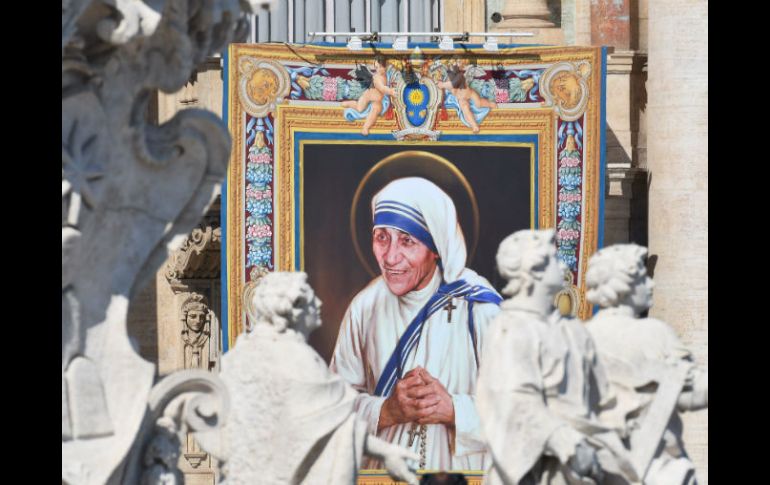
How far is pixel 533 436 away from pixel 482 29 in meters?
15.5

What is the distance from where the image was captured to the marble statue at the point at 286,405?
11.8 meters

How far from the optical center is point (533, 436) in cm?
1129

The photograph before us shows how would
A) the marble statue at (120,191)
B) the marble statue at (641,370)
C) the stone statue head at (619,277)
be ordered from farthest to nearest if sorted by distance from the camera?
the stone statue head at (619,277)
the marble statue at (641,370)
the marble statue at (120,191)

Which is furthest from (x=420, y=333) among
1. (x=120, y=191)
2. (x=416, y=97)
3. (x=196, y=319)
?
(x=120, y=191)

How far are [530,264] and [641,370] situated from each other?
3.81ft

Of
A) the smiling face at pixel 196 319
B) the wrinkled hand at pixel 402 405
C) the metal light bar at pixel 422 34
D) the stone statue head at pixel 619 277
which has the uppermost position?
the metal light bar at pixel 422 34

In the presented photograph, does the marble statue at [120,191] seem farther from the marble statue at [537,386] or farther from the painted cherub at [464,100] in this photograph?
the painted cherub at [464,100]

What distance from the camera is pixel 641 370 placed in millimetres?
12430

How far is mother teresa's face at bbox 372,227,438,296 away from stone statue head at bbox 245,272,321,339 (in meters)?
12.1

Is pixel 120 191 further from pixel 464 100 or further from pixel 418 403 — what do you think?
pixel 464 100

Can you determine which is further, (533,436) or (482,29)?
(482,29)

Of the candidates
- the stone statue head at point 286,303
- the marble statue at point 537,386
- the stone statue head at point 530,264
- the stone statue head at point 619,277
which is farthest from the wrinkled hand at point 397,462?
the stone statue head at point 619,277

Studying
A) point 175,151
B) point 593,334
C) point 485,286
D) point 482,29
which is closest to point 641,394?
point 593,334

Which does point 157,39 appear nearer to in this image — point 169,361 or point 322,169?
point 322,169
